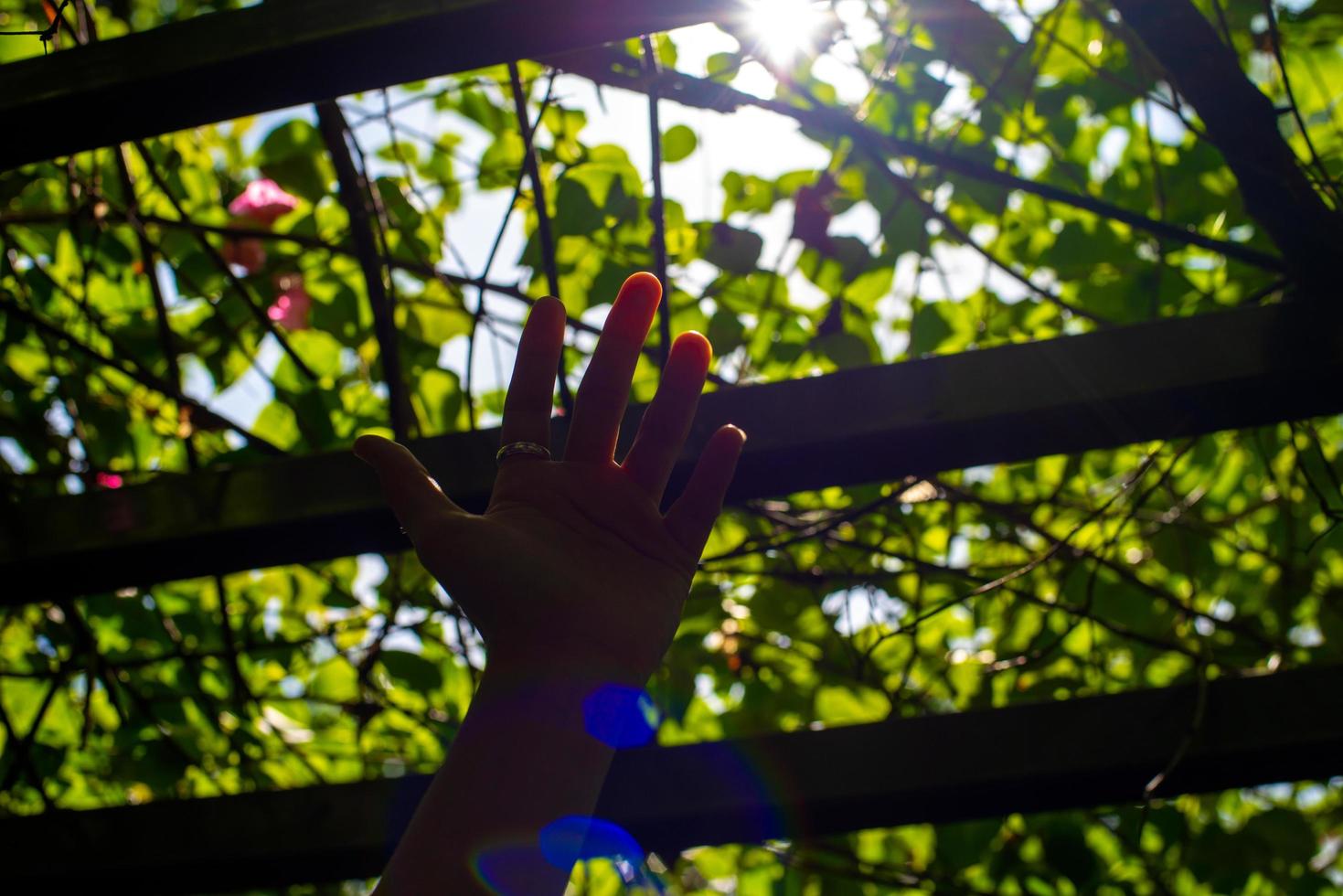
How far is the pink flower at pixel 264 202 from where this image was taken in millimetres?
1682

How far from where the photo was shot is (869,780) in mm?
1351

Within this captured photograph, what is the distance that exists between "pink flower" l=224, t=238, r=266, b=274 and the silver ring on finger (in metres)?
1.05

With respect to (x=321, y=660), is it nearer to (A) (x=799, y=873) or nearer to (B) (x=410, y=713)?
(B) (x=410, y=713)

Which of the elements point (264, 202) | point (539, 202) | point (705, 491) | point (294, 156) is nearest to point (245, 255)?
point (264, 202)

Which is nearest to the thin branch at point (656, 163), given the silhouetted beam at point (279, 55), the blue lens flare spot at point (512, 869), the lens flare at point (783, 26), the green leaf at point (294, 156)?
the lens flare at point (783, 26)

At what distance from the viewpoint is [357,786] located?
1.51 m

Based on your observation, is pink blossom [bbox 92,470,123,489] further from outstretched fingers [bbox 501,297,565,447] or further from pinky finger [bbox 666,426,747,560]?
pinky finger [bbox 666,426,747,560]

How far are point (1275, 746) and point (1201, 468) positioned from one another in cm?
72

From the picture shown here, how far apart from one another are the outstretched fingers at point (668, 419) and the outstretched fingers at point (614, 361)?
36 millimetres

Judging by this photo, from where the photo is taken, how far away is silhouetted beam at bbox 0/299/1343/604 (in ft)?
3.30

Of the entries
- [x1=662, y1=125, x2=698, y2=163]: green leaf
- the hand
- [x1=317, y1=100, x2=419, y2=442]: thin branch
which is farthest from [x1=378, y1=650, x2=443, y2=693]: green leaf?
[x1=662, y1=125, x2=698, y2=163]: green leaf

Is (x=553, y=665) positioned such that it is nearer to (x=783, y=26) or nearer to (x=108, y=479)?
(x=783, y=26)

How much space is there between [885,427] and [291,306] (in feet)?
3.85

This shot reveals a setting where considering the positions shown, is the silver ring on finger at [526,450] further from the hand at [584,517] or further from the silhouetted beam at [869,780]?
the silhouetted beam at [869,780]
